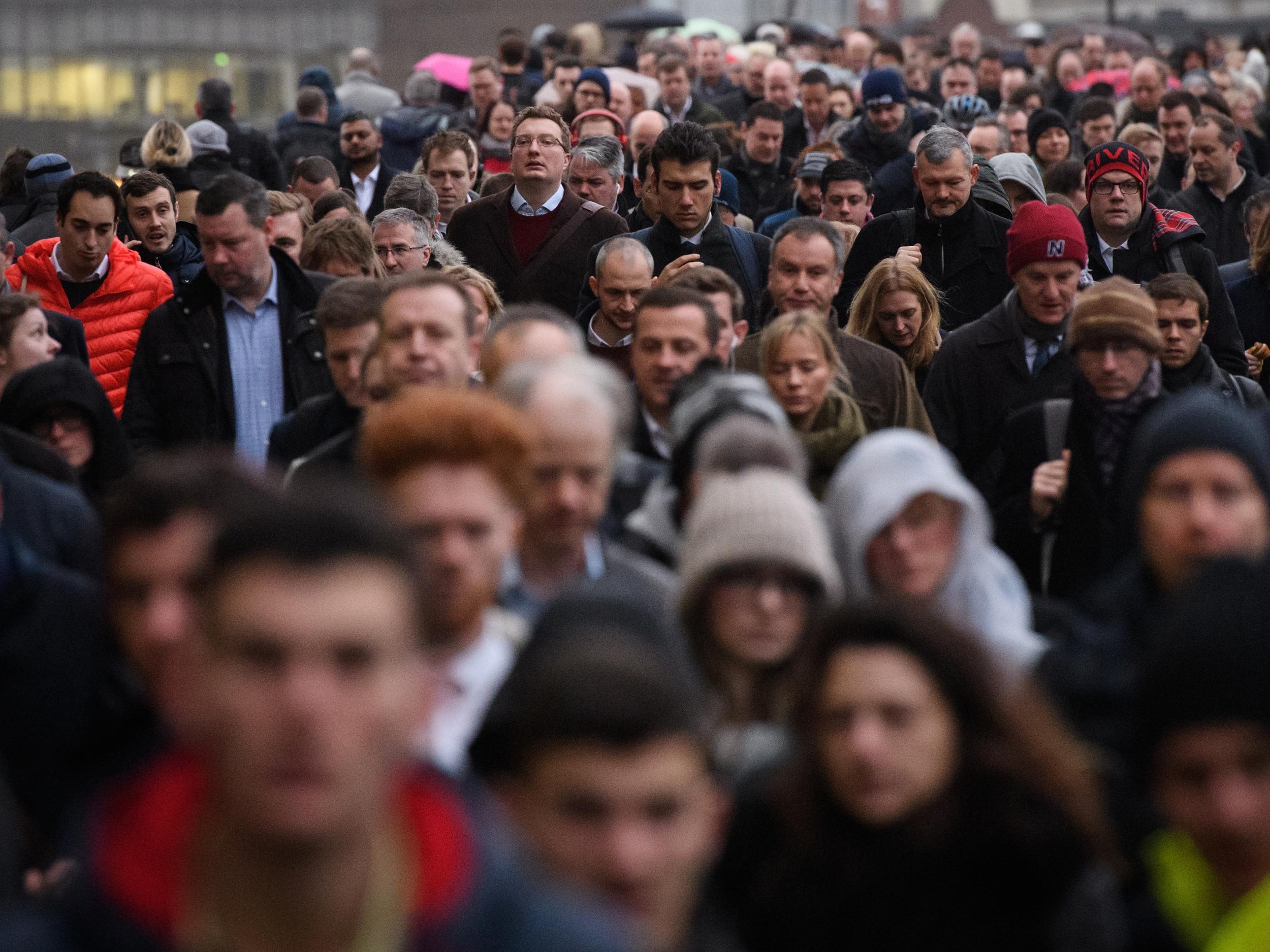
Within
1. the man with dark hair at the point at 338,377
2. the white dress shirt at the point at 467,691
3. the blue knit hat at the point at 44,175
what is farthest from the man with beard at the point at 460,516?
the blue knit hat at the point at 44,175

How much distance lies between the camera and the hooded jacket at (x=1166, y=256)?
8820 millimetres

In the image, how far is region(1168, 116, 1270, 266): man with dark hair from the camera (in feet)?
41.0

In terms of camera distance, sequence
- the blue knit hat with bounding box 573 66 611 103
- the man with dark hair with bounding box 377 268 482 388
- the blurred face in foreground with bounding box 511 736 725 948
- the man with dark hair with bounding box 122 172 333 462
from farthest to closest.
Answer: the blue knit hat with bounding box 573 66 611 103
the man with dark hair with bounding box 122 172 333 462
the man with dark hair with bounding box 377 268 482 388
the blurred face in foreground with bounding box 511 736 725 948

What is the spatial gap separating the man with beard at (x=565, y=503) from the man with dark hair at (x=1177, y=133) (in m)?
10.5

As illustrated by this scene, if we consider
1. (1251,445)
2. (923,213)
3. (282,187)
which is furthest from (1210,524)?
(282,187)

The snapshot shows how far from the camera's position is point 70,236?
29.2 feet

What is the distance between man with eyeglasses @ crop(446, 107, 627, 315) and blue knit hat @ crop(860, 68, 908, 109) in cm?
395

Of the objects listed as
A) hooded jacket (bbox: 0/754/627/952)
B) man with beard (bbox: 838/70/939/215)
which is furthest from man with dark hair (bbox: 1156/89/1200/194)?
hooded jacket (bbox: 0/754/627/952)

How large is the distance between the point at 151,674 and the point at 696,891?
3.84ft

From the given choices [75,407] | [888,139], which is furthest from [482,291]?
[888,139]

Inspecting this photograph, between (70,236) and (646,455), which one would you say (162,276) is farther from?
(646,455)

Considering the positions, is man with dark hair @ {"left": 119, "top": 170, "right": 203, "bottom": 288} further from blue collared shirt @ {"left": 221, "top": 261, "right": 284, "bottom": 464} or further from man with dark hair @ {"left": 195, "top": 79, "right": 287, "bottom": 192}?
man with dark hair @ {"left": 195, "top": 79, "right": 287, "bottom": 192}

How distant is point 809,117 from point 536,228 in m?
6.24

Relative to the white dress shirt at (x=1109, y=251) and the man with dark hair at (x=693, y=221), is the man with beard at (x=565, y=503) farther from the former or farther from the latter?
the white dress shirt at (x=1109, y=251)
